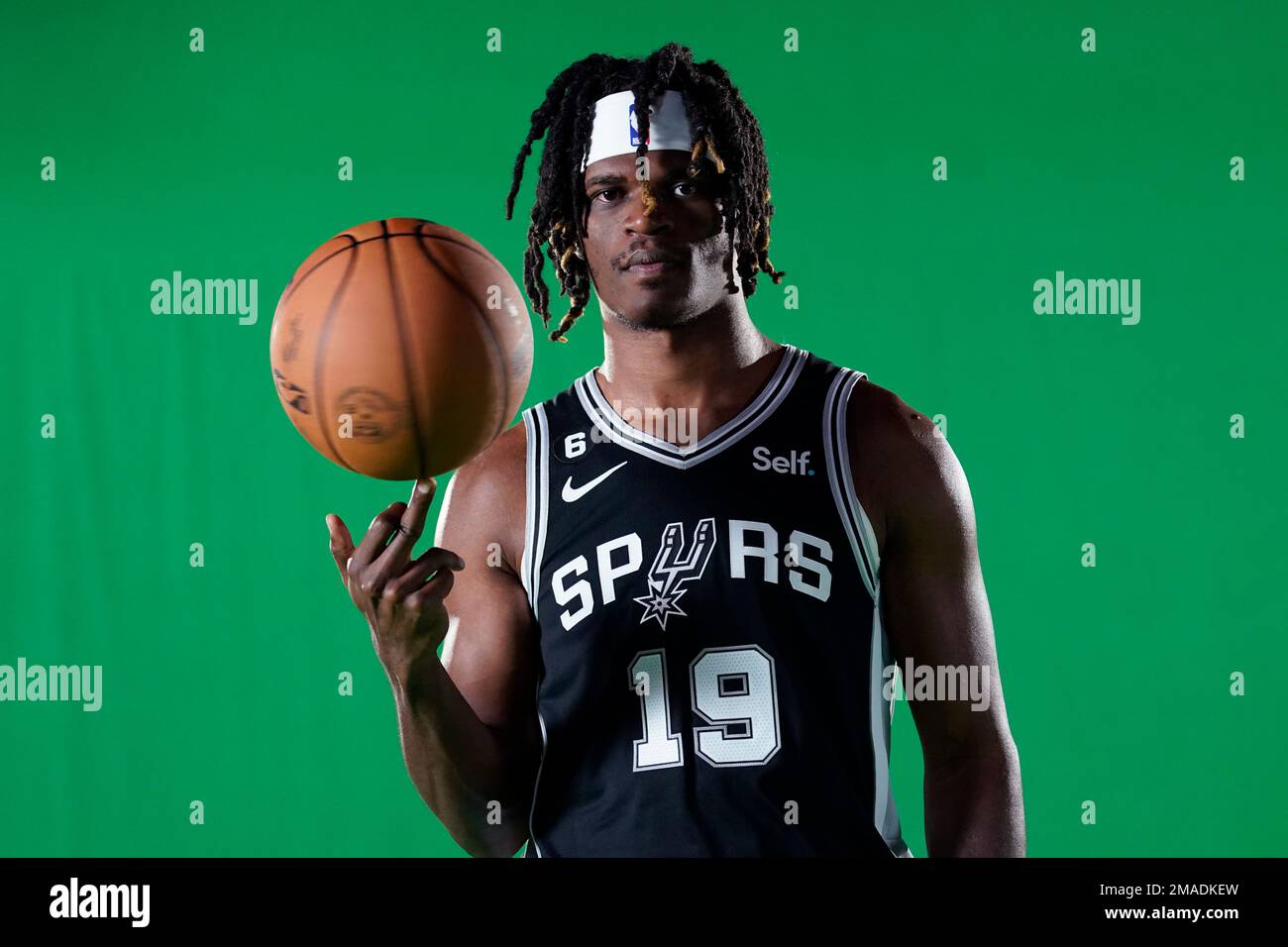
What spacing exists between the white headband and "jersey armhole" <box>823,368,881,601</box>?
32cm

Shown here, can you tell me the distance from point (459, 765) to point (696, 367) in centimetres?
53

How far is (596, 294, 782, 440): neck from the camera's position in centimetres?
154

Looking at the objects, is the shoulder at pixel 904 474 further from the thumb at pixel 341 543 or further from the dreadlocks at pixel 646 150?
the thumb at pixel 341 543

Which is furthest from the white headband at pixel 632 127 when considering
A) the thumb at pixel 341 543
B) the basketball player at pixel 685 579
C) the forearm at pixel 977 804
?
the forearm at pixel 977 804

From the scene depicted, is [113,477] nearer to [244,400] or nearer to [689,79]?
[244,400]

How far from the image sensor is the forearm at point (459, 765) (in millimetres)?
1420

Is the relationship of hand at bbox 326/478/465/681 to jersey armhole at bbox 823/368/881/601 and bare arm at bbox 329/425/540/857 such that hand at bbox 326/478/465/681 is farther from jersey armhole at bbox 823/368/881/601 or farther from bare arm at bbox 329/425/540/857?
jersey armhole at bbox 823/368/881/601

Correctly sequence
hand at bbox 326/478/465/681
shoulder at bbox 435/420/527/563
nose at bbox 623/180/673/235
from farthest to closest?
shoulder at bbox 435/420/527/563 < nose at bbox 623/180/673/235 < hand at bbox 326/478/465/681

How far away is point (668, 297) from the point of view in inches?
58.0

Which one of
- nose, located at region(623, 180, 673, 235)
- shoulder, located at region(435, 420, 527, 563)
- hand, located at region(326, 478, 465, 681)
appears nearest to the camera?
hand, located at region(326, 478, 465, 681)

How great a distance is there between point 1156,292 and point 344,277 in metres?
1.90

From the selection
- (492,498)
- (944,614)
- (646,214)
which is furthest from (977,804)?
(646,214)

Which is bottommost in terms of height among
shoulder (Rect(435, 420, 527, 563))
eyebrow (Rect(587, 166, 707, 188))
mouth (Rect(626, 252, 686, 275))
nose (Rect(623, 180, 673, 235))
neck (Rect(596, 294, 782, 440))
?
shoulder (Rect(435, 420, 527, 563))

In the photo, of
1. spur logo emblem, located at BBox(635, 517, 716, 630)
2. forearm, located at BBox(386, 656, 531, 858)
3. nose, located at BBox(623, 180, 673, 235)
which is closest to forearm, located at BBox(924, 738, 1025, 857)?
spur logo emblem, located at BBox(635, 517, 716, 630)
